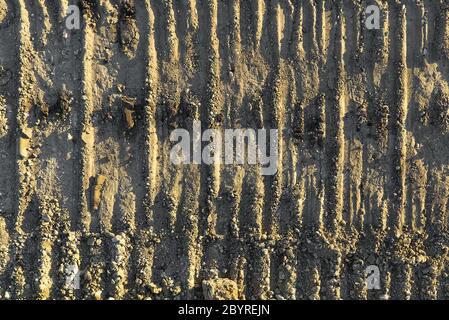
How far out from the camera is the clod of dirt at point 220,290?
5875 mm

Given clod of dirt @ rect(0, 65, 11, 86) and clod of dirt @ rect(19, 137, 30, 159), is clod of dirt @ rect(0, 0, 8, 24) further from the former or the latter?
clod of dirt @ rect(19, 137, 30, 159)

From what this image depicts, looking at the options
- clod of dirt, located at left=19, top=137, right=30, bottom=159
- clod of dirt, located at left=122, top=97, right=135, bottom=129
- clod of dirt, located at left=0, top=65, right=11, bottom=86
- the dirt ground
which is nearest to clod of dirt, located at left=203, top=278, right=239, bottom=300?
the dirt ground

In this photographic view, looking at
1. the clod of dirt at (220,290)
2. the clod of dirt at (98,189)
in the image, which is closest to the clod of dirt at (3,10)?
the clod of dirt at (98,189)

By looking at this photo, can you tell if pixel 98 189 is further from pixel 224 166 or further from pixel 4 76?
pixel 4 76

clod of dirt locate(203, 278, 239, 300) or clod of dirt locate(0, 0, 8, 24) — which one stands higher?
clod of dirt locate(0, 0, 8, 24)

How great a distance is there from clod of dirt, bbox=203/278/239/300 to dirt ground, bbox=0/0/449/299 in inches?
1.1

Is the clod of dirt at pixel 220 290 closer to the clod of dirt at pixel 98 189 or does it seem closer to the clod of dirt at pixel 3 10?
the clod of dirt at pixel 98 189

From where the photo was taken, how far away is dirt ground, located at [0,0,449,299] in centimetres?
596

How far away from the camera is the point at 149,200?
19.7ft

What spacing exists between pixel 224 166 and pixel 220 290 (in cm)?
154

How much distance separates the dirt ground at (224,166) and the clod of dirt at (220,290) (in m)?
0.03

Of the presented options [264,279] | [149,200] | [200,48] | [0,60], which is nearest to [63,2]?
[0,60]

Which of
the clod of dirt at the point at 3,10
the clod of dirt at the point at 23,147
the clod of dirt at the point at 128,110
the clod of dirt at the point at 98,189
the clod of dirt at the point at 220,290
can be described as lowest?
the clod of dirt at the point at 220,290

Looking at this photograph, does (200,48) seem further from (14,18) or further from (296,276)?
(296,276)
